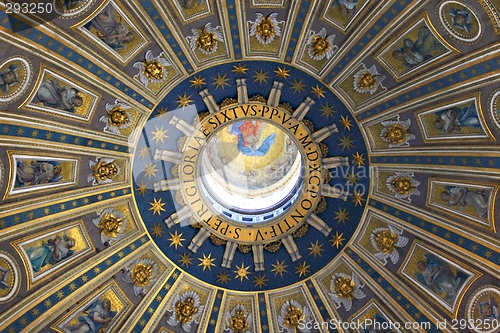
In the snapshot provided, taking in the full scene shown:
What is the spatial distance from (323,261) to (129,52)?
35.4 ft

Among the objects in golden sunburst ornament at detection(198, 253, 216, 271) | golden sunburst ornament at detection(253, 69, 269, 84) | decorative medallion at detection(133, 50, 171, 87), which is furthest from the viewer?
golden sunburst ornament at detection(198, 253, 216, 271)

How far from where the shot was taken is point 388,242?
21500 millimetres

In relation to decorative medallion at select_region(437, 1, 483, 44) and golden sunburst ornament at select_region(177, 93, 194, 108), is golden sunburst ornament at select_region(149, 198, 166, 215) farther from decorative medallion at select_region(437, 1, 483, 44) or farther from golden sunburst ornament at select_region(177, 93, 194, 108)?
decorative medallion at select_region(437, 1, 483, 44)

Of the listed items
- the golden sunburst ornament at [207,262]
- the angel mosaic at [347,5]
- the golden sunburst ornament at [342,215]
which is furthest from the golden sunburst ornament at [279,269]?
the angel mosaic at [347,5]

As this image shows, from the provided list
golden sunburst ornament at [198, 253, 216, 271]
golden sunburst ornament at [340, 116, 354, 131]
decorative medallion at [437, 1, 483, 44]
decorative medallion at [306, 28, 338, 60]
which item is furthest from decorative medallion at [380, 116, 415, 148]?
golden sunburst ornament at [198, 253, 216, 271]

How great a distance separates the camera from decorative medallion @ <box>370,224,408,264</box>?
21438 millimetres

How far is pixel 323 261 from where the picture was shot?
883 inches

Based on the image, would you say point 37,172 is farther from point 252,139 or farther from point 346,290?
point 346,290

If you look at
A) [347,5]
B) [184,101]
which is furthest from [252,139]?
[347,5]

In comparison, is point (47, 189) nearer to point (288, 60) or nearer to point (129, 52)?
point (129, 52)

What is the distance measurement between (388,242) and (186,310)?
26.6 feet

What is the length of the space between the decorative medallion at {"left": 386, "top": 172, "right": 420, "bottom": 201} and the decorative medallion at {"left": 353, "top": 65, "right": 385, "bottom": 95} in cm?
330

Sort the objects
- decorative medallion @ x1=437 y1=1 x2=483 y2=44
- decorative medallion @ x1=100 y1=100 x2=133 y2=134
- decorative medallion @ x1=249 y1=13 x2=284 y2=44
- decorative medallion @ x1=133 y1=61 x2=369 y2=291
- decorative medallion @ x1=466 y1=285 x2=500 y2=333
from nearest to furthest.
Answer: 1. decorative medallion @ x1=437 y1=1 x2=483 y2=44
2. decorative medallion @ x1=466 y1=285 x2=500 y2=333
3. decorative medallion @ x1=249 y1=13 x2=284 y2=44
4. decorative medallion @ x1=100 y1=100 x2=133 y2=134
5. decorative medallion @ x1=133 y1=61 x2=369 y2=291

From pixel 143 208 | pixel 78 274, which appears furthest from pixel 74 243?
pixel 143 208
